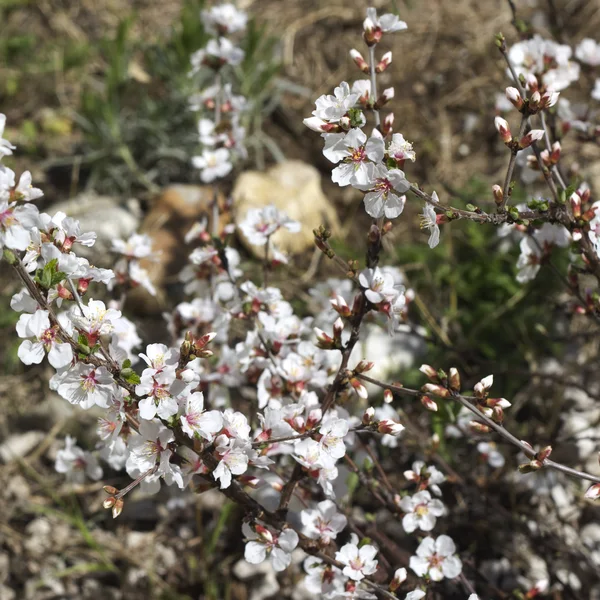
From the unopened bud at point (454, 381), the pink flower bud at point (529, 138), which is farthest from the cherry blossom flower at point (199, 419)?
the pink flower bud at point (529, 138)

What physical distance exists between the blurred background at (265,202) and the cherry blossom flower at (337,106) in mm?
1343

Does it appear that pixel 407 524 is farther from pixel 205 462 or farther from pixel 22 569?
pixel 22 569

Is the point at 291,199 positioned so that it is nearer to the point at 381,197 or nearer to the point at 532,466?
the point at 381,197

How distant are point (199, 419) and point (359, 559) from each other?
727mm

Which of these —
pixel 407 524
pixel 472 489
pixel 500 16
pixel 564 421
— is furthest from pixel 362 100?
pixel 500 16

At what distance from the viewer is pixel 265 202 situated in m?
4.68

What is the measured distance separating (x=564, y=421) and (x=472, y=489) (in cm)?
85

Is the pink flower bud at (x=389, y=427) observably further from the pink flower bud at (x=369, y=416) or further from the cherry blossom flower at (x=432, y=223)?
the cherry blossom flower at (x=432, y=223)

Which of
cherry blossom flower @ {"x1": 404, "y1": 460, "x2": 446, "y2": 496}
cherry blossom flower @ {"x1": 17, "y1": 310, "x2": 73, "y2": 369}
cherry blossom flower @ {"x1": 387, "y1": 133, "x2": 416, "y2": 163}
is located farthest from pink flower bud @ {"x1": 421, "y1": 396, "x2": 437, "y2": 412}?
cherry blossom flower @ {"x1": 17, "y1": 310, "x2": 73, "y2": 369}

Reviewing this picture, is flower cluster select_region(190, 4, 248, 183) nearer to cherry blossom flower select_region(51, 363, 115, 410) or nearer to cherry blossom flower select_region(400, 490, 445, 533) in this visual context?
cherry blossom flower select_region(51, 363, 115, 410)

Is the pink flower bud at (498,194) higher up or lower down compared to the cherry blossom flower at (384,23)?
lower down

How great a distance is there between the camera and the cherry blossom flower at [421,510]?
2.58 m

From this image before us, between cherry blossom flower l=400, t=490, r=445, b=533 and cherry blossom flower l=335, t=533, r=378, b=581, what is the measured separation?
305 mm

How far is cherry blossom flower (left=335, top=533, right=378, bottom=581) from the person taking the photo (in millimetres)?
2295
